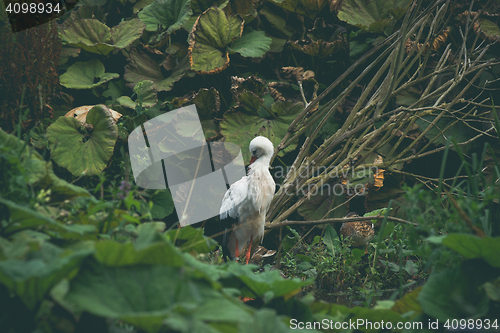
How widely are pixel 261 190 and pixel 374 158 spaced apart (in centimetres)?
113

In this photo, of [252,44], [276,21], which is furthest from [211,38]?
[276,21]

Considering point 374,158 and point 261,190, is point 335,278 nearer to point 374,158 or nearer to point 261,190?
point 261,190

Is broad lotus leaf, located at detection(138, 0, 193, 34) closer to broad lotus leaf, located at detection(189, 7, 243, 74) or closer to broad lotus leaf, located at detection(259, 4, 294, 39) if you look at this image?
broad lotus leaf, located at detection(189, 7, 243, 74)

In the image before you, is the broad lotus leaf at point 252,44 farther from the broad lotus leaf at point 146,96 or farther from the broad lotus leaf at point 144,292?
the broad lotus leaf at point 144,292

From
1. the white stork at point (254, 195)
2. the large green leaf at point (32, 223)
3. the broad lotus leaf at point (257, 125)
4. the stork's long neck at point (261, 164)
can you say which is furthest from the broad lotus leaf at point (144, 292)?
the broad lotus leaf at point (257, 125)

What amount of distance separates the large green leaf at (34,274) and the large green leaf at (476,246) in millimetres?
807

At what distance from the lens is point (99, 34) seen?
3125 millimetres

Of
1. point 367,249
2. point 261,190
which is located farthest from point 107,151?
point 367,249

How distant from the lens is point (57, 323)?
2.21ft

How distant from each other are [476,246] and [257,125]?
2.18 m

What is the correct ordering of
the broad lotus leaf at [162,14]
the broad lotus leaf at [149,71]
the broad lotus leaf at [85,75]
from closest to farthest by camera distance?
the broad lotus leaf at [85,75] < the broad lotus leaf at [149,71] < the broad lotus leaf at [162,14]

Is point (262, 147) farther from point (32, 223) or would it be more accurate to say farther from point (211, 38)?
point (32, 223)

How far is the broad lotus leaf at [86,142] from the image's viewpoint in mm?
2506

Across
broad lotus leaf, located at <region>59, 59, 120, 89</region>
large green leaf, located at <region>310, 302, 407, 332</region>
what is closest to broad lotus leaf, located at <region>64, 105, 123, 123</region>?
broad lotus leaf, located at <region>59, 59, 120, 89</region>
